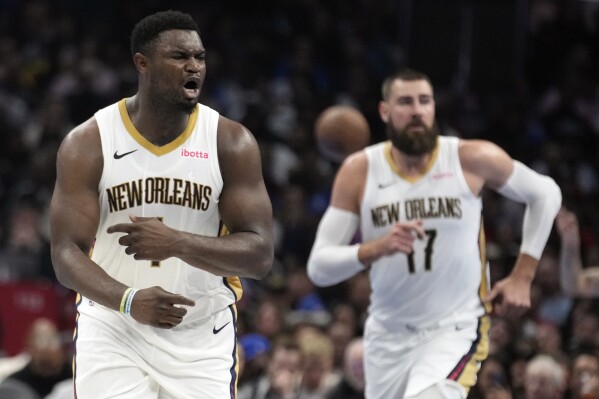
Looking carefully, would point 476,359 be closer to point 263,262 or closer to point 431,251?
point 431,251

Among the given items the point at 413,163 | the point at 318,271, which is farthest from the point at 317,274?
the point at 413,163

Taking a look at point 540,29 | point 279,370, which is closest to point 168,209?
point 279,370

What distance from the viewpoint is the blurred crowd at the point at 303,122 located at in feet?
35.1

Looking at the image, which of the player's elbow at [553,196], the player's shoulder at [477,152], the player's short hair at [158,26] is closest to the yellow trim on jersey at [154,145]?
the player's short hair at [158,26]

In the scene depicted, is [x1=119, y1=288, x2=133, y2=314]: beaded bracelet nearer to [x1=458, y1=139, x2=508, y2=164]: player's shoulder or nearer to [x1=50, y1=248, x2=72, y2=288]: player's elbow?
[x1=50, y1=248, x2=72, y2=288]: player's elbow

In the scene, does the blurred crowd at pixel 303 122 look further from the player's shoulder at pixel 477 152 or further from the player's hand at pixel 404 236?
the player's hand at pixel 404 236

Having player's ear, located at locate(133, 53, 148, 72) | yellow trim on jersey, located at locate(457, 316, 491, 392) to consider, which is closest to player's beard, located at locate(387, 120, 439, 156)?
yellow trim on jersey, located at locate(457, 316, 491, 392)

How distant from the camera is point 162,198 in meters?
5.42

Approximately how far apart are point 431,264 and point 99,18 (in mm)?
12981

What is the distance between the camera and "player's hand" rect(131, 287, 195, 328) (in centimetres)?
485

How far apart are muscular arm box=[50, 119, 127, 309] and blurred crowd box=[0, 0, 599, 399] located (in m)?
4.44

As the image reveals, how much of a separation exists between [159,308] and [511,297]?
272 centimetres

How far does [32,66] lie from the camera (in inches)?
665

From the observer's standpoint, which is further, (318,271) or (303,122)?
(303,122)
